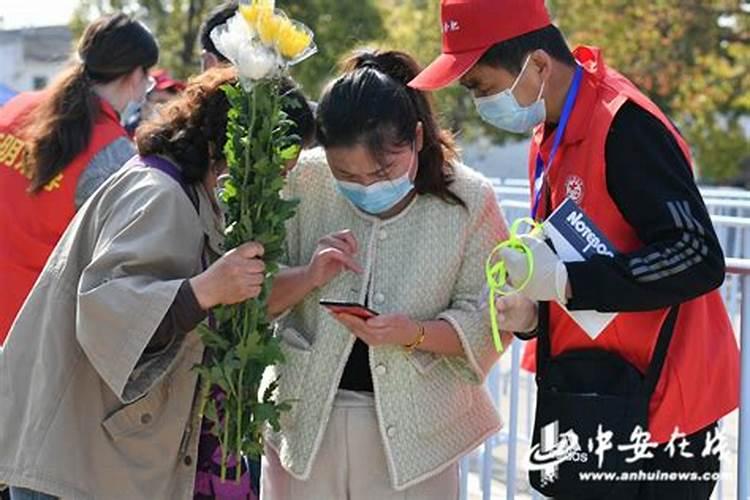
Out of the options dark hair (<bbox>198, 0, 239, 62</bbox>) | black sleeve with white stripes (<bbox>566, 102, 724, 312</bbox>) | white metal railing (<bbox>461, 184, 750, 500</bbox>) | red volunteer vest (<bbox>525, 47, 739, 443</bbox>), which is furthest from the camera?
dark hair (<bbox>198, 0, 239, 62</bbox>)

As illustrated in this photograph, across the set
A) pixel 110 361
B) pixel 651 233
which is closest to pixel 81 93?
pixel 110 361

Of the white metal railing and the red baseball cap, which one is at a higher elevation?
the red baseball cap

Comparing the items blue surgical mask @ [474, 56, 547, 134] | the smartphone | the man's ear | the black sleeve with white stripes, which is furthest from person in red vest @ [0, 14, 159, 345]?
the black sleeve with white stripes

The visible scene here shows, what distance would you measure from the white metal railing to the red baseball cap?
0.95 m

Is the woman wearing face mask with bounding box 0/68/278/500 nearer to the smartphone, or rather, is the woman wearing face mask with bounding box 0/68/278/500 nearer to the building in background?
the smartphone

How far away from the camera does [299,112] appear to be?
3166 millimetres

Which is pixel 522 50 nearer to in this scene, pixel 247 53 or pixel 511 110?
pixel 511 110

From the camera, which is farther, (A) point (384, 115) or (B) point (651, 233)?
(A) point (384, 115)

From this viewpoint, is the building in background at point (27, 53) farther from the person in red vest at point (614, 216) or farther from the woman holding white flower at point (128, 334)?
the person in red vest at point (614, 216)

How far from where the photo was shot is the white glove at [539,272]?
272 centimetres

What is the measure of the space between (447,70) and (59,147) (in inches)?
66.9

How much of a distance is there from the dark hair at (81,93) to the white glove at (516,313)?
5.68ft

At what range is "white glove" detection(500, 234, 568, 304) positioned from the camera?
2723 mm

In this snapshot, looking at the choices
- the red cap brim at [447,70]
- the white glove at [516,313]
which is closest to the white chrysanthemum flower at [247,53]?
the red cap brim at [447,70]
